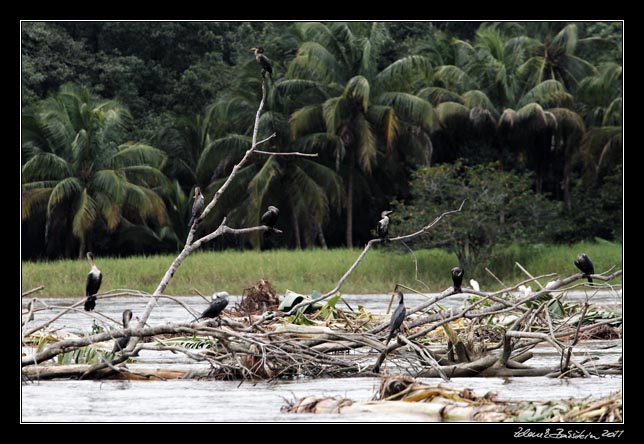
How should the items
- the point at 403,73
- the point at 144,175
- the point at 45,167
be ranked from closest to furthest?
the point at 45,167, the point at 144,175, the point at 403,73

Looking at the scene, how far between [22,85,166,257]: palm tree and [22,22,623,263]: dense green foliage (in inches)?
2.4

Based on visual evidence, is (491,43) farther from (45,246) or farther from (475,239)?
(45,246)

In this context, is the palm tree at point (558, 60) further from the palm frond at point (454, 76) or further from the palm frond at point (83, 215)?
the palm frond at point (83, 215)

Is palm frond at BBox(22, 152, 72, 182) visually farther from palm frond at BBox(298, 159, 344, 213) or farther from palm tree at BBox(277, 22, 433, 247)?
palm frond at BBox(298, 159, 344, 213)

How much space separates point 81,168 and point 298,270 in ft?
27.8

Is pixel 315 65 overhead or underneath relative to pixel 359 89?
overhead

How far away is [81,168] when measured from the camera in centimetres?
3362

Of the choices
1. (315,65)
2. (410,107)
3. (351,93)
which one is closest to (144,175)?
(315,65)

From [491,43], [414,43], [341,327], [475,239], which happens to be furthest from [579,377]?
[414,43]

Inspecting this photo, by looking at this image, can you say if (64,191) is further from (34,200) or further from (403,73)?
(403,73)

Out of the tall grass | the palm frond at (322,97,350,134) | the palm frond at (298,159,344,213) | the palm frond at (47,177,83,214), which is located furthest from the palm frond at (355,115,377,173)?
the palm frond at (47,177,83,214)

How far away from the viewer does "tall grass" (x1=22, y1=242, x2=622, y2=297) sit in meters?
27.7

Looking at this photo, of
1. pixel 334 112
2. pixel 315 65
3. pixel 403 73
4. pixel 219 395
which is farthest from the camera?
pixel 403 73

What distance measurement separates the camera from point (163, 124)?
37500 mm
